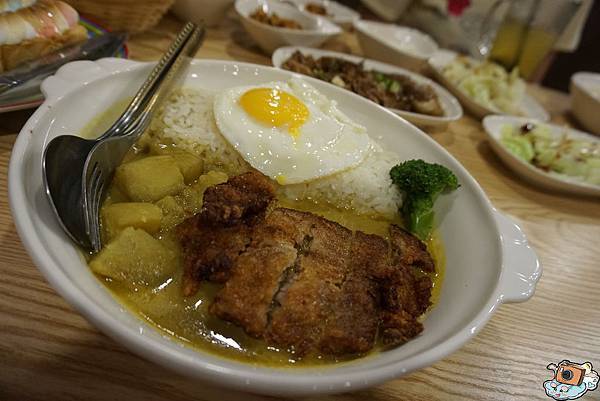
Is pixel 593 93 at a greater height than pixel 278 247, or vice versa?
pixel 593 93

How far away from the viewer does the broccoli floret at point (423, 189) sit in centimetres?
189

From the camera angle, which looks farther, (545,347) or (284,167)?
(284,167)

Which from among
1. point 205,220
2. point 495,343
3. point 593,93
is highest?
point 593,93

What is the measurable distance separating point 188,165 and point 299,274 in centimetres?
79

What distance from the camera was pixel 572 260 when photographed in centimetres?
231

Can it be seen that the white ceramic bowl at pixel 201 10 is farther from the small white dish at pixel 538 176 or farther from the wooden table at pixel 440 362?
the small white dish at pixel 538 176

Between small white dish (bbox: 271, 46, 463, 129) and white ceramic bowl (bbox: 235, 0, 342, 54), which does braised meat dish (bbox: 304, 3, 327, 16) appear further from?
small white dish (bbox: 271, 46, 463, 129)

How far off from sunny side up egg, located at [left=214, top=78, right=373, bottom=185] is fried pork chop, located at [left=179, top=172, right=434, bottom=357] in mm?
314

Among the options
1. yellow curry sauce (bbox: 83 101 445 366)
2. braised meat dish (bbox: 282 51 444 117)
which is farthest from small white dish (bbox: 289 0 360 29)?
yellow curry sauce (bbox: 83 101 445 366)

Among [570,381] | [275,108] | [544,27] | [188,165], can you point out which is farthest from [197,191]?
[544,27]

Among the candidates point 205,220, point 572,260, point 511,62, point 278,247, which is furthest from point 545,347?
point 511,62

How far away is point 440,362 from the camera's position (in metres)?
1.58

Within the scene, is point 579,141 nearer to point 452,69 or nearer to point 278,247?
point 452,69

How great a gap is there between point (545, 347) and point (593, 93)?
3.02 metres
